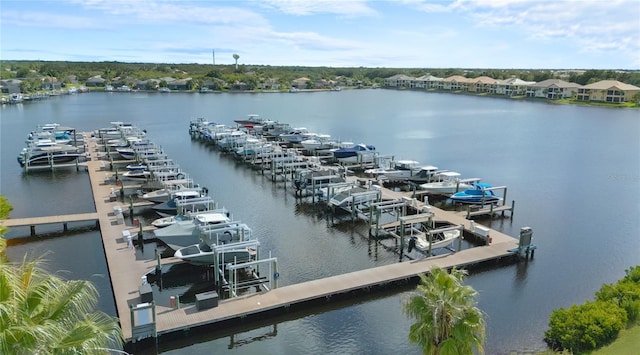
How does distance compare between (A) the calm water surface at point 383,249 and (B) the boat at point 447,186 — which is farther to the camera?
(B) the boat at point 447,186

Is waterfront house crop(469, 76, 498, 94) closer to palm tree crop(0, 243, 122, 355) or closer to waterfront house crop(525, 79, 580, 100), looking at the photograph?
waterfront house crop(525, 79, 580, 100)

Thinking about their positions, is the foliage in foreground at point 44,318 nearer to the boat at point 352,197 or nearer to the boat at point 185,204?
the boat at point 185,204

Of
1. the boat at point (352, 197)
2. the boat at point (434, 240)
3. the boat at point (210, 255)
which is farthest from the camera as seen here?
the boat at point (352, 197)

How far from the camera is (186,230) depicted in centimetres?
2870

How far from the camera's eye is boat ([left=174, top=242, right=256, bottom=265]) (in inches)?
1026

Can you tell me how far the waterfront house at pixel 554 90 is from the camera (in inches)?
6073

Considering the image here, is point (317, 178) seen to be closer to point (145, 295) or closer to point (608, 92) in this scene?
point (145, 295)

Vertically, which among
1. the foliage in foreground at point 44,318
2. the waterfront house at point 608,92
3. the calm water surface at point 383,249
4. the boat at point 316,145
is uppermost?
the waterfront house at point 608,92

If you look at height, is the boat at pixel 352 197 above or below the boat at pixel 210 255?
above

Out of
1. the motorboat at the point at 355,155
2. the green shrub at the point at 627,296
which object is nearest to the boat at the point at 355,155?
the motorboat at the point at 355,155

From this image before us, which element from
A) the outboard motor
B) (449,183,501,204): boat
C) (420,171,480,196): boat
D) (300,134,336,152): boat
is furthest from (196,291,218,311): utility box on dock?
(300,134,336,152): boat

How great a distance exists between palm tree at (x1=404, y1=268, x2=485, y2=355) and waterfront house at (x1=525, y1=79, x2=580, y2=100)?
162 m

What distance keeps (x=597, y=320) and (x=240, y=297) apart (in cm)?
1531

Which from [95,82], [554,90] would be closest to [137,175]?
[554,90]
